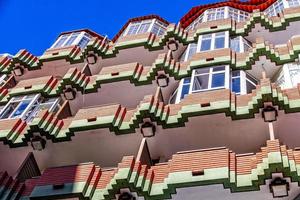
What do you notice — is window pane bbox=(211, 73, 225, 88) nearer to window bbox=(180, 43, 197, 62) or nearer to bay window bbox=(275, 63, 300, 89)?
bay window bbox=(275, 63, 300, 89)

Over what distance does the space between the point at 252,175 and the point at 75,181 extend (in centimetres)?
521

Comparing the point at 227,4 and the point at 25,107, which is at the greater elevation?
the point at 227,4

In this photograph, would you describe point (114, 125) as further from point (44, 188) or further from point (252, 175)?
point (252, 175)

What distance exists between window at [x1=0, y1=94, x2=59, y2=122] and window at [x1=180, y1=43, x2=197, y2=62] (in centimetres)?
594

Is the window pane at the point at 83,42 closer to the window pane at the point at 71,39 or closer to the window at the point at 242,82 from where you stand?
the window pane at the point at 71,39

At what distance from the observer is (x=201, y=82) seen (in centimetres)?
1847

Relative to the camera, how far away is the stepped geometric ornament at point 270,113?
1529 cm

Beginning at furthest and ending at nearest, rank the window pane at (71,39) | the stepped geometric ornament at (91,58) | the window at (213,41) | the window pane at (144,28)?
the window pane at (71,39), the window pane at (144,28), the stepped geometric ornament at (91,58), the window at (213,41)

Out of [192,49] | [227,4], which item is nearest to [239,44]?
[192,49]

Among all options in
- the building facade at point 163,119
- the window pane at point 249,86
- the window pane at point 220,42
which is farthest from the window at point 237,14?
the window pane at point 249,86

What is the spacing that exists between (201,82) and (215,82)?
0.74 metres

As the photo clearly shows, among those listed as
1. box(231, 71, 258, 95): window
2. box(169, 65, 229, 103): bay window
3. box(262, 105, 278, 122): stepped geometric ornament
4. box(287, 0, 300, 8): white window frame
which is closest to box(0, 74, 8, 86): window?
box(169, 65, 229, 103): bay window

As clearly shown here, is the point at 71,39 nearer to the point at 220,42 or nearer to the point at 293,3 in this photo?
the point at 220,42

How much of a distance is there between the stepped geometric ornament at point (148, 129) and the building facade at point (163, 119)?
0.04m
